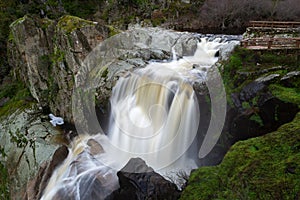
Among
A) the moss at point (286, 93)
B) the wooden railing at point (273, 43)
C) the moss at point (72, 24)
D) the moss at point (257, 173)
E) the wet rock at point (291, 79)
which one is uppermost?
the moss at point (72, 24)

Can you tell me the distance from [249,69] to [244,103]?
1176mm

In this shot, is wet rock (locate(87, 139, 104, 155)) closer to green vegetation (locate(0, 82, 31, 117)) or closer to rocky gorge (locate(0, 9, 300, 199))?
rocky gorge (locate(0, 9, 300, 199))

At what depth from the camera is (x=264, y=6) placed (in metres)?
21.2

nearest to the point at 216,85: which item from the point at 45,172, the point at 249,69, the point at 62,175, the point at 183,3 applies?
the point at 249,69

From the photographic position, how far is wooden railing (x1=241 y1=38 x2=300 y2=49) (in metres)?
7.66

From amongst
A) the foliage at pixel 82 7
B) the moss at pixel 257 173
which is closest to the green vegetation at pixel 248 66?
the moss at pixel 257 173

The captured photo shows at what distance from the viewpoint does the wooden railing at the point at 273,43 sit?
7.66 metres

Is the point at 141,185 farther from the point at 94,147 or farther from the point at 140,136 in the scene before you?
the point at 94,147

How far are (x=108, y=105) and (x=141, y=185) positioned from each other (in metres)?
5.03

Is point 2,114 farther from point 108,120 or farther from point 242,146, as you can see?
point 242,146

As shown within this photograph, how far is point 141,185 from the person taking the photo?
5711mm

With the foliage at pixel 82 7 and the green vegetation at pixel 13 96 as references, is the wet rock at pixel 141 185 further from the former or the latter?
the foliage at pixel 82 7

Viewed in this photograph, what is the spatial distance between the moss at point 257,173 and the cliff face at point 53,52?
817 centimetres

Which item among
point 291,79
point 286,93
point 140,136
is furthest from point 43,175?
point 291,79
